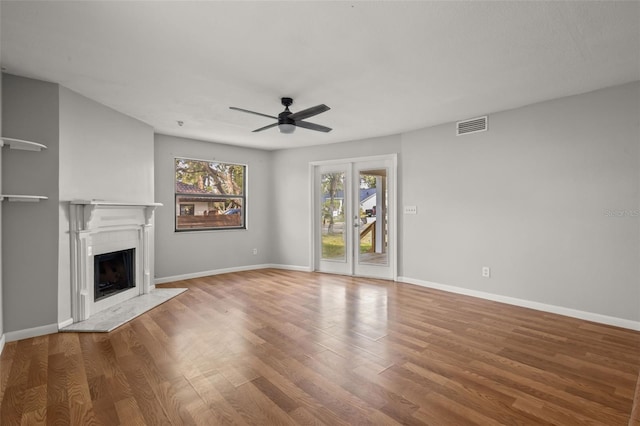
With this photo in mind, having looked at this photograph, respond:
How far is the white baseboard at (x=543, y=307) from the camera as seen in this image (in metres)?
3.41

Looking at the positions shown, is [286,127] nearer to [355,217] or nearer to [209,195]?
[355,217]

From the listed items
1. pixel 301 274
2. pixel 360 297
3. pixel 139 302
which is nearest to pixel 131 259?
pixel 139 302

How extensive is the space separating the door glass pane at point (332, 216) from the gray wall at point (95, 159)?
3.12 metres

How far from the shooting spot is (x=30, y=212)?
3168mm

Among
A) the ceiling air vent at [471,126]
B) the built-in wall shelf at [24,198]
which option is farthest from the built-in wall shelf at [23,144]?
the ceiling air vent at [471,126]

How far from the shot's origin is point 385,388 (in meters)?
2.25

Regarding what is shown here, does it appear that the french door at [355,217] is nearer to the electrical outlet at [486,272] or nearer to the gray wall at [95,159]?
the electrical outlet at [486,272]

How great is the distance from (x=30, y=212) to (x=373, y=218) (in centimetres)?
477

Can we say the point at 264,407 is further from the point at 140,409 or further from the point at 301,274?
the point at 301,274

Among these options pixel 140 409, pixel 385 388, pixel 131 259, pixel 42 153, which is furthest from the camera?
pixel 131 259

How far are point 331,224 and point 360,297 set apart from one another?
6.74 feet

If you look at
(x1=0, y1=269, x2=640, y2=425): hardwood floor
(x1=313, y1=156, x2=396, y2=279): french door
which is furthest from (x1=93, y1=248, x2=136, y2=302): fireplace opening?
(x1=313, y1=156, x2=396, y2=279): french door

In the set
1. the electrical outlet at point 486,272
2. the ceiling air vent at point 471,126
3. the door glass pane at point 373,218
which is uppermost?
the ceiling air vent at point 471,126

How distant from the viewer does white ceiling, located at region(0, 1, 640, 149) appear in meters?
2.12
